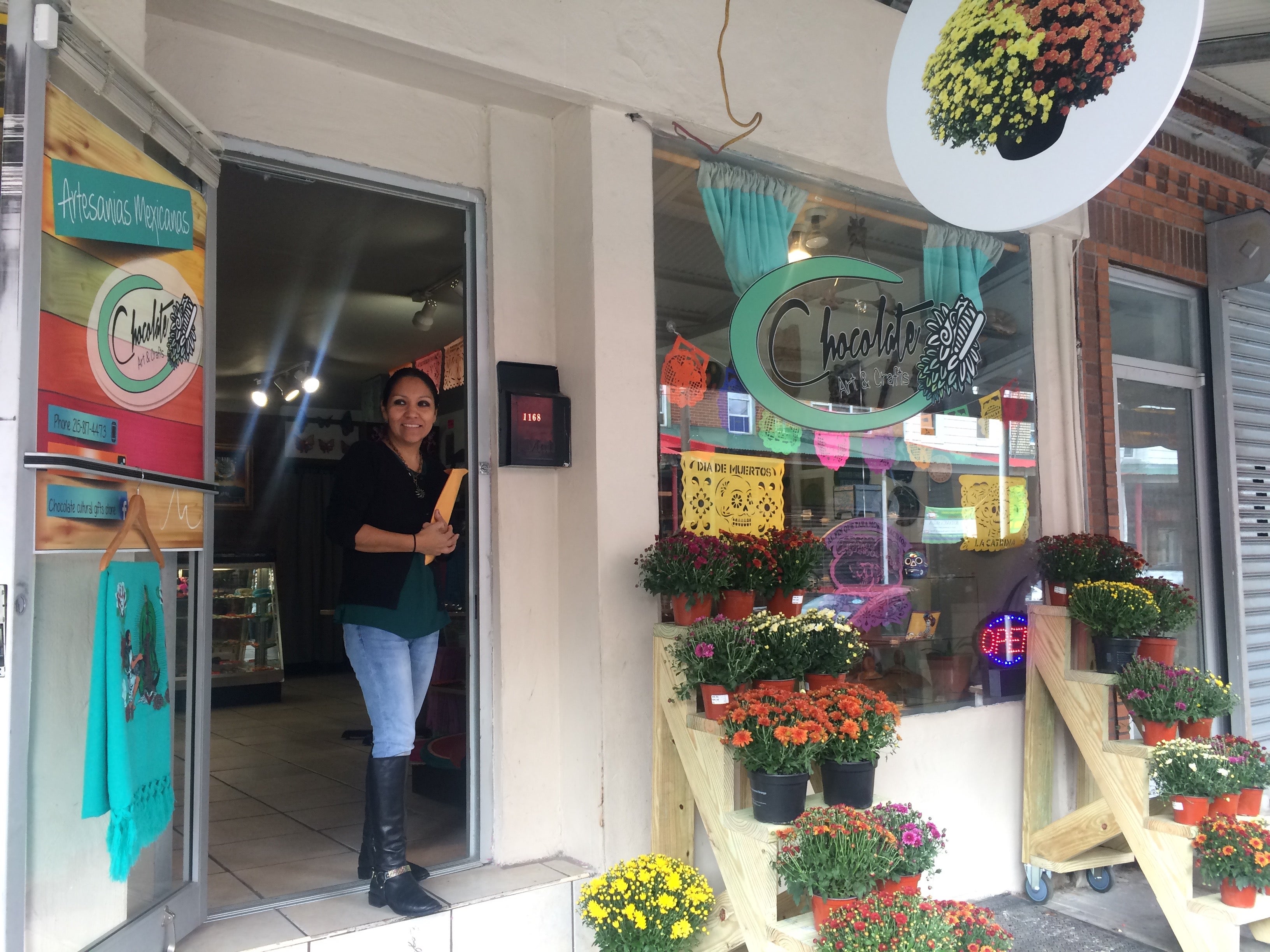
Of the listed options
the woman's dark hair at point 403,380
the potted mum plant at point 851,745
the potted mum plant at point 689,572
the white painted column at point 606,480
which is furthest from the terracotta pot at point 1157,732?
the woman's dark hair at point 403,380

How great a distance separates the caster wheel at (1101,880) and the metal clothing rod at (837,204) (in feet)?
10.5

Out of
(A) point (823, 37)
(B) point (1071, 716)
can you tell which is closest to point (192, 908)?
(B) point (1071, 716)

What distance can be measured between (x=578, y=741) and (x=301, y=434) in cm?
761

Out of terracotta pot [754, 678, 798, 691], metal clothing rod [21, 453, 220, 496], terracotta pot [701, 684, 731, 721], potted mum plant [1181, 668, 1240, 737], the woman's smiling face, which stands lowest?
potted mum plant [1181, 668, 1240, 737]

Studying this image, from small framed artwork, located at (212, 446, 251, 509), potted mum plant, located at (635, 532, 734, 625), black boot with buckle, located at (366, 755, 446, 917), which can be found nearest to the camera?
black boot with buckle, located at (366, 755, 446, 917)

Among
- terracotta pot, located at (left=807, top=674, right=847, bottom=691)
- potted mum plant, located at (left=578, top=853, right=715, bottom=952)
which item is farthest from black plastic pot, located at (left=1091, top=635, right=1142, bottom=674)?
potted mum plant, located at (left=578, top=853, right=715, bottom=952)

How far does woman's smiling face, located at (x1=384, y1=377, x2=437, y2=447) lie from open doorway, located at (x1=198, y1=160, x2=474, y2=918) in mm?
100

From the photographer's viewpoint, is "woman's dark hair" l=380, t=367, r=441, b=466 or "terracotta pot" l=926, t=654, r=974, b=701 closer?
"woman's dark hair" l=380, t=367, r=441, b=466

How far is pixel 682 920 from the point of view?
2844 millimetres

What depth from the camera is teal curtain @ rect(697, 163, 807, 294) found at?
13.6 feet

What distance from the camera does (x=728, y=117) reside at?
4.08 m

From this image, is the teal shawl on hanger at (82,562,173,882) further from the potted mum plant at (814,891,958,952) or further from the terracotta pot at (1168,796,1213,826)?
the terracotta pot at (1168,796,1213,826)

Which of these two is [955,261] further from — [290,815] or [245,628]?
[245,628]

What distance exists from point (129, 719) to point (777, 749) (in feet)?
5.89
